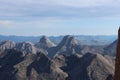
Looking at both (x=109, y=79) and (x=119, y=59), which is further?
(x=109, y=79)

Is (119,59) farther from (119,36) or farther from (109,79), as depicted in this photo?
(109,79)

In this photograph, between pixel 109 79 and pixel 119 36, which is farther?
pixel 109 79

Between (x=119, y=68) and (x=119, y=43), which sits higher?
(x=119, y=43)

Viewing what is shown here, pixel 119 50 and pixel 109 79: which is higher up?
pixel 119 50

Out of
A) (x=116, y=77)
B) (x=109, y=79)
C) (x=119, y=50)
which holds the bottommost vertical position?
(x=109, y=79)

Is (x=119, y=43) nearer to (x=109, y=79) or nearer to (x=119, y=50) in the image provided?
(x=119, y=50)

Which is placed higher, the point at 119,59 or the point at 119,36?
the point at 119,36

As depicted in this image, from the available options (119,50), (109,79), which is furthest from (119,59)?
(109,79)

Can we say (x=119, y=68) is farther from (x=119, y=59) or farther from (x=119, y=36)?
(x=119, y=36)

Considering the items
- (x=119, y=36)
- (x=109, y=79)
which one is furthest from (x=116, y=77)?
(x=109, y=79)
